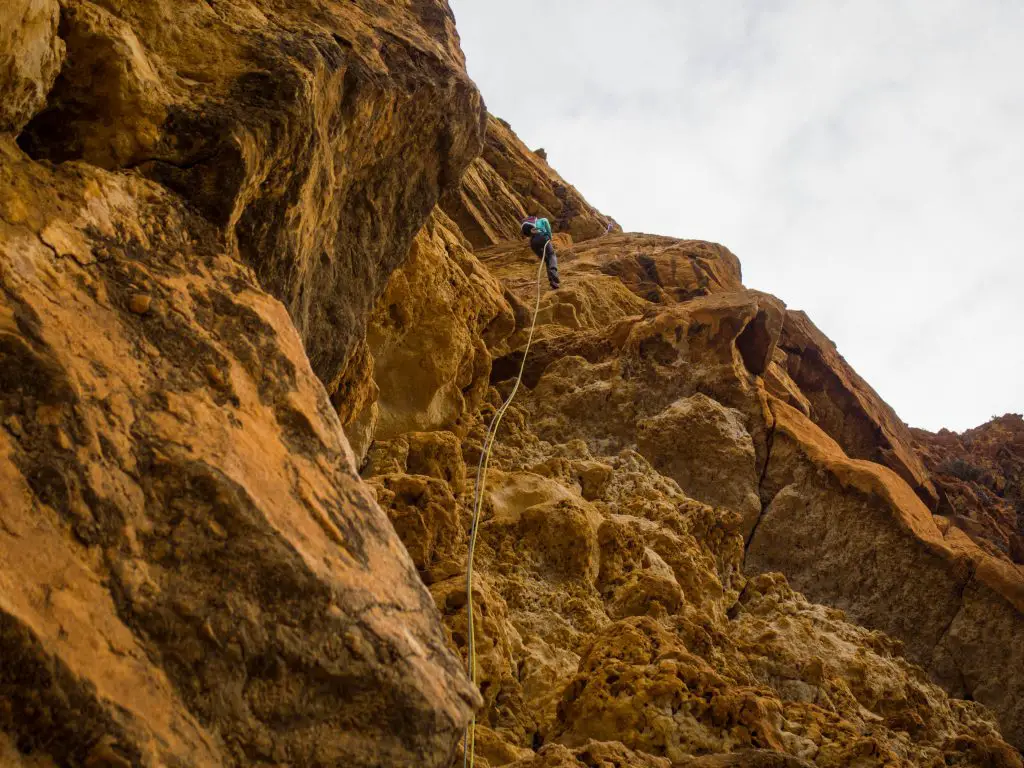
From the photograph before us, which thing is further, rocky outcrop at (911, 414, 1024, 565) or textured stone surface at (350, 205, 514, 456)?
rocky outcrop at (911, 414, 1024, 565)

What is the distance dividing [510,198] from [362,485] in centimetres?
1575

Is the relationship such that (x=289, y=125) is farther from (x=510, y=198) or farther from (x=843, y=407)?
(x=510, y=198)

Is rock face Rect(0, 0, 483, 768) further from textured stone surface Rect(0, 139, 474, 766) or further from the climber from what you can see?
→ the climber

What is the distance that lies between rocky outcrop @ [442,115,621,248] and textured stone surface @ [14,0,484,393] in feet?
33.8

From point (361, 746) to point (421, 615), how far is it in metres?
0.51

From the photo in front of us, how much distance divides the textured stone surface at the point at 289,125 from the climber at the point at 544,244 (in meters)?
6.76

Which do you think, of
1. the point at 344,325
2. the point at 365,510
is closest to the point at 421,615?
the point at 365,510

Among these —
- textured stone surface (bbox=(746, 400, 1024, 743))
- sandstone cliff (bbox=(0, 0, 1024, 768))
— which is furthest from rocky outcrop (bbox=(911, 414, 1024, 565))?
textured stone surface (bbox=(746, 400, 1024, 743))

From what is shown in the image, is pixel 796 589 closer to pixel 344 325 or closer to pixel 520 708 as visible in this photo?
pixel 520 708

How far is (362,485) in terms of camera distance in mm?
3115

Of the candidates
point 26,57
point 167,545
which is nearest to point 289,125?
point 26,57

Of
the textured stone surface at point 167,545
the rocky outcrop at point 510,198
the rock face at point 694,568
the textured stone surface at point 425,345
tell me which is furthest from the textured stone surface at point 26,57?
the rocky outcrop at point 510,198

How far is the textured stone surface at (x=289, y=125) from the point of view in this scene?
10.3ft

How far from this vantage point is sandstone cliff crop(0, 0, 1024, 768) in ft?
7.33
